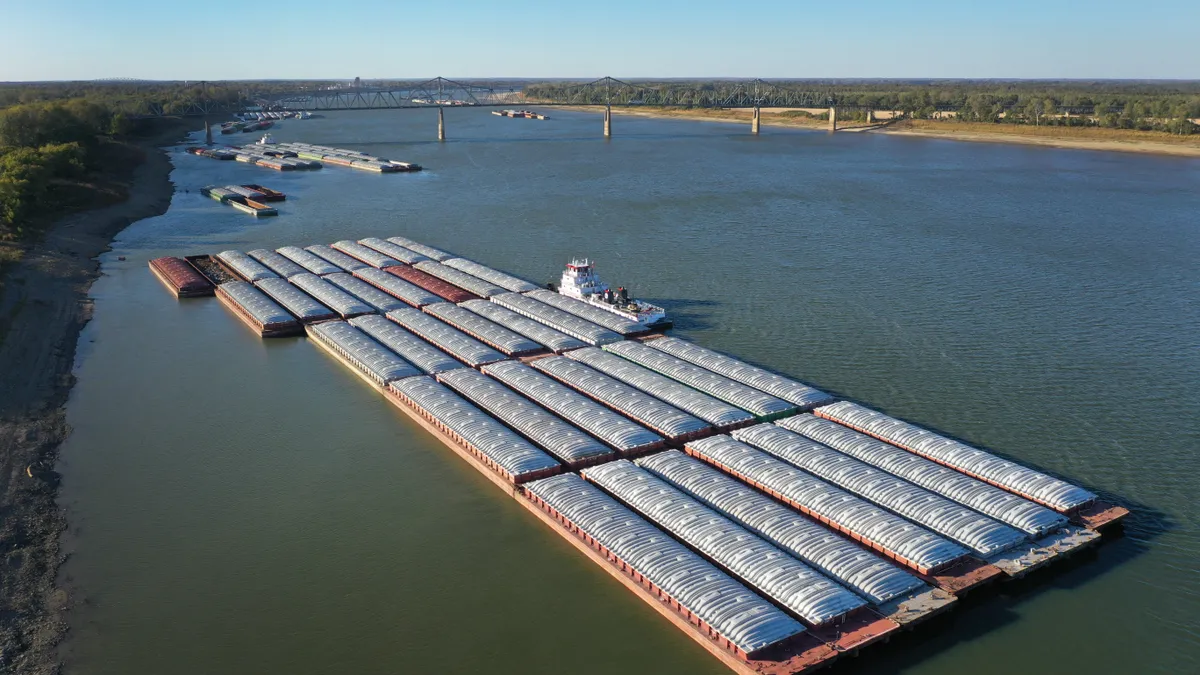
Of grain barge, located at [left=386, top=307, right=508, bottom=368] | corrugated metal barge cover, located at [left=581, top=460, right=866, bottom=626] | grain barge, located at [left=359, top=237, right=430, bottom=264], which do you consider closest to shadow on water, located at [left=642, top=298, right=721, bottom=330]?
grain barge, located at [left=386, top=307, right=508, bottom=368]

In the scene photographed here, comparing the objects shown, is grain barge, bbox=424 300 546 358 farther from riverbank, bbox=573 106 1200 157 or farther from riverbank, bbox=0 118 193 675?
riverbank, bbox=573 106 1200 157

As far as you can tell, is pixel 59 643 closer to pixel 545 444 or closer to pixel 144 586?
pixel 144 586

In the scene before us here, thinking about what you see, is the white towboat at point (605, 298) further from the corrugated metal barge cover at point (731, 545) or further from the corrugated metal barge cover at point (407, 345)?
the corrugated metal barge cover at point (731, 545)

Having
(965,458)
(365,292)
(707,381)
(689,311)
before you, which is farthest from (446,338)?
(965,458)

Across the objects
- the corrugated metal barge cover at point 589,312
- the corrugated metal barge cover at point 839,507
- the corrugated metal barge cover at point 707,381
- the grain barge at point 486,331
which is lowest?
the corrugated metal barge cover at point 839,507

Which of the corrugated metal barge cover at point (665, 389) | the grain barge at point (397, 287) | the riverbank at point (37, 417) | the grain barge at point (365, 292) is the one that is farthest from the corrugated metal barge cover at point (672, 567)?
the grain barge at point (397, 287)

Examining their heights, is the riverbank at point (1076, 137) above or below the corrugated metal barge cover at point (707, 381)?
above

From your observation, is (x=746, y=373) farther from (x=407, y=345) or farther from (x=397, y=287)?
(x=397, y=287)
